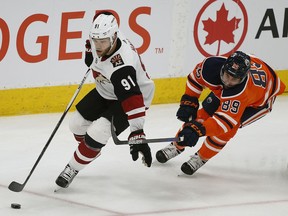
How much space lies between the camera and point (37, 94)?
6.84 m

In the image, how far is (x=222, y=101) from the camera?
5.10 metres

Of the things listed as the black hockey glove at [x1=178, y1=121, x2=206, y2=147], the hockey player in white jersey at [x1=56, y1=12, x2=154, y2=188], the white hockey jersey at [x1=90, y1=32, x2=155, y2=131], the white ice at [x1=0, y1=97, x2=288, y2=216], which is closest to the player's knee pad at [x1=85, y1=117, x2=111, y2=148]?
the hockey player in white jersey at [x1=56, y1=12, x2=154, y2=188]

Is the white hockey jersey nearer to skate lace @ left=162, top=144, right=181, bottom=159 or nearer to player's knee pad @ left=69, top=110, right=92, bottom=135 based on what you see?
player's knee pad @ left=69, top=110, right=92, bottom=135

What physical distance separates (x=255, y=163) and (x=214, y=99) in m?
0.62

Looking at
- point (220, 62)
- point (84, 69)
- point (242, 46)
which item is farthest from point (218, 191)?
point (242, 46)

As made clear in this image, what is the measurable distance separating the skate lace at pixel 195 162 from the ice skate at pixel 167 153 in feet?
0.74

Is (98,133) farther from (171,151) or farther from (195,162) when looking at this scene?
(171,151)

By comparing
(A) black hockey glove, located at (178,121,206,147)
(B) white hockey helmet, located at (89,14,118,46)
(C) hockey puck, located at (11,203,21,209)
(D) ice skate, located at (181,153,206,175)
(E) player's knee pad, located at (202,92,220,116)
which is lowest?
(D) ice skate, located at (181,153,206,175)

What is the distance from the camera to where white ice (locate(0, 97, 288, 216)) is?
15.8ft

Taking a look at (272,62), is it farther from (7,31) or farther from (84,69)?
(7,31)

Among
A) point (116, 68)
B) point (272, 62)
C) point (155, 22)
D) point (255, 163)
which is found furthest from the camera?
point (272, 62)

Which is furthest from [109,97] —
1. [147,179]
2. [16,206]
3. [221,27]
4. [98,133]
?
[221,27]

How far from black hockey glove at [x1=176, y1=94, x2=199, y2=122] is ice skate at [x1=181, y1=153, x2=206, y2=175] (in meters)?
0.26

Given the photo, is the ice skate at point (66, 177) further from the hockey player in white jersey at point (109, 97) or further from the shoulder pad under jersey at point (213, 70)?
the shoulder pad under jersey at point (213, 70)
